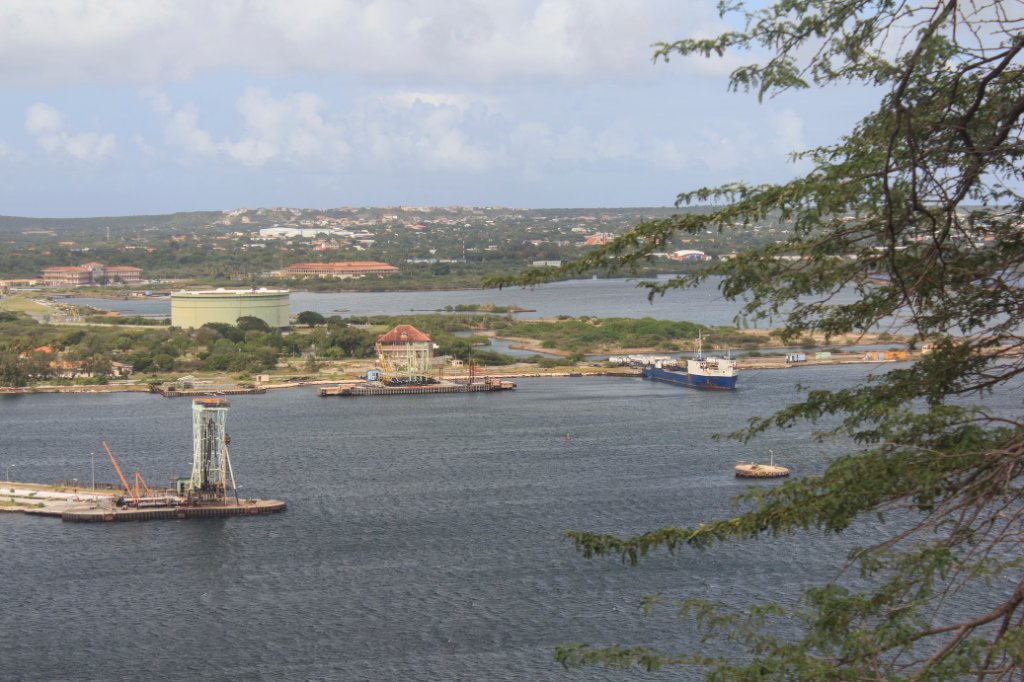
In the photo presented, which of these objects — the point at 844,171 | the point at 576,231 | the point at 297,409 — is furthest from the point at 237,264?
the point at 844,171

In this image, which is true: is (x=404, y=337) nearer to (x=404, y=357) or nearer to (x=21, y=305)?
(x=404, y=357)

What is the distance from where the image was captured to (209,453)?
61.1ft

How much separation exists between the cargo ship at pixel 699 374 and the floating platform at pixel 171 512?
16055 millimetres

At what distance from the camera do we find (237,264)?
84875 millimetres

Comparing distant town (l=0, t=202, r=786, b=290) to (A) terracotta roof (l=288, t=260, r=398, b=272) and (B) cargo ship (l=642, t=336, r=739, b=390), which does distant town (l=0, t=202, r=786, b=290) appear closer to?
(A) terracotta roof (l=288, t=260, r=398, b=272)

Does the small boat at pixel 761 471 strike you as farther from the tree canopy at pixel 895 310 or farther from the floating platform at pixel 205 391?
the floating platform at pixel 205 391

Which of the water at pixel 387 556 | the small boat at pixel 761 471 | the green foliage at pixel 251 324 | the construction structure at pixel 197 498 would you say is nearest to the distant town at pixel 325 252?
the green foliage at pixel 251 324

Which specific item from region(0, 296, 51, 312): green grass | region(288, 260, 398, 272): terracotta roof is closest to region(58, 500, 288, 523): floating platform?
region(0, 296, 51, 312): green grass

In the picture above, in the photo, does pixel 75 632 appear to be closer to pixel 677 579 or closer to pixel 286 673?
pixel 286 673

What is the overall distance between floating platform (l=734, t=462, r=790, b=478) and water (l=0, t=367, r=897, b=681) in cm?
29

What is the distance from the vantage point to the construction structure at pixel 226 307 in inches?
1704

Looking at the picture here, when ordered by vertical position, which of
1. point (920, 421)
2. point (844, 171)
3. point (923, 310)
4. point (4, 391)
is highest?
point (844, 171)

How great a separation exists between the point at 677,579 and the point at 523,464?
739 centimetres

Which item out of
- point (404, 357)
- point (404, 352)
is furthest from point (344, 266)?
point (404, 357)
